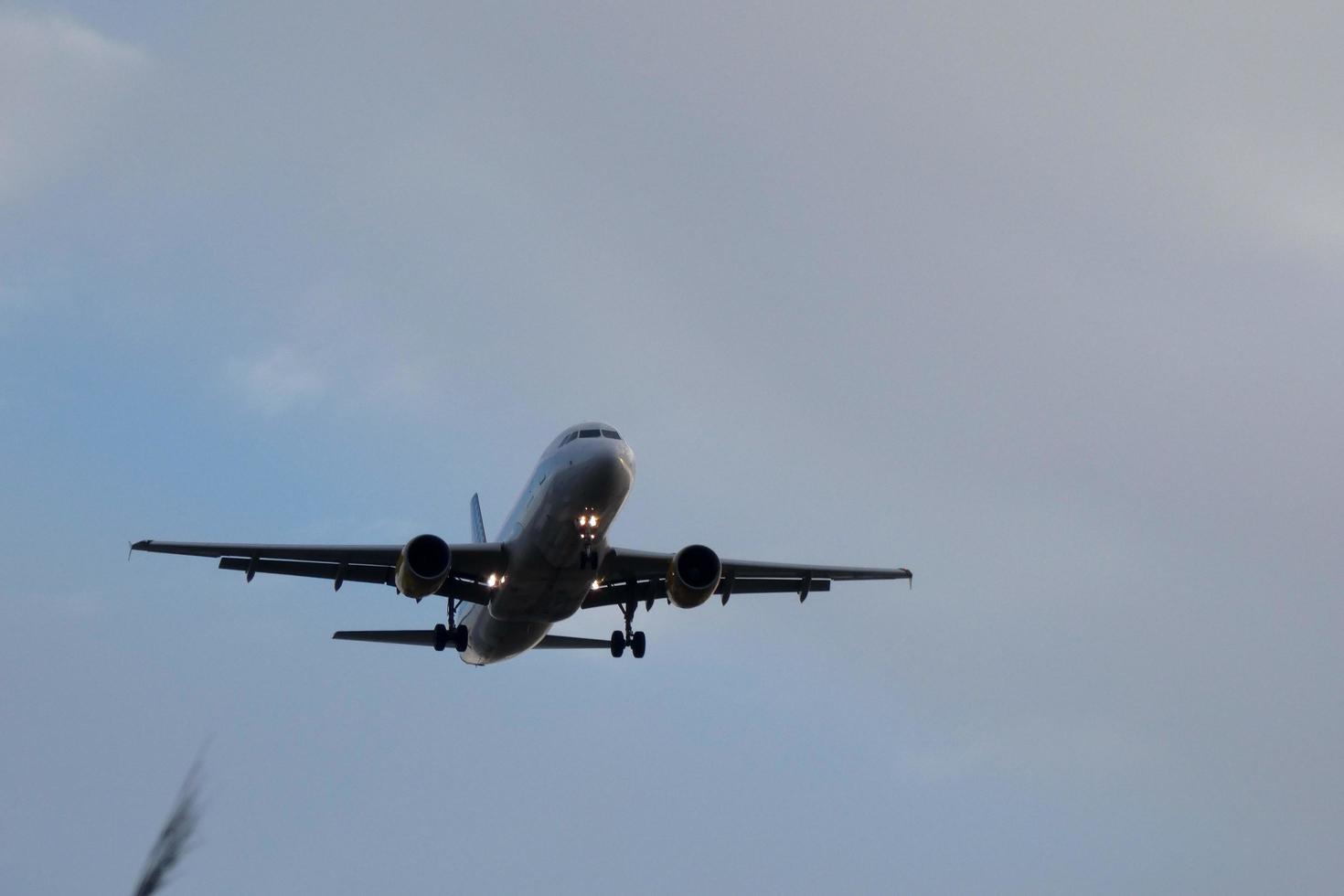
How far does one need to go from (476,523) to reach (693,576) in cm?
1643

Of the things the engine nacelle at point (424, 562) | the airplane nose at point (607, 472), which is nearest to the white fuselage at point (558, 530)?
the airplane nose at point (607, 472)

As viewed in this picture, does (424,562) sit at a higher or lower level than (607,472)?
lower

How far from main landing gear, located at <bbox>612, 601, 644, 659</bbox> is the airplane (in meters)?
0.04

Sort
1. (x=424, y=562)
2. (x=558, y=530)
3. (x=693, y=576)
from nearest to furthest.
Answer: (x=558, y=530) → (x=424, y=562) → (x=693, y=576)

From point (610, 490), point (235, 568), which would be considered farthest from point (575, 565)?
point (235, 568)

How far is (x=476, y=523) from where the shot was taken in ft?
168

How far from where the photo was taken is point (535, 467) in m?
36.2

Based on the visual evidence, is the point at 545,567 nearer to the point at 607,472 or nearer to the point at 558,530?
the point at 558,530

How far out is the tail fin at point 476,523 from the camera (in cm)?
5019

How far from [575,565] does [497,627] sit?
183 inches

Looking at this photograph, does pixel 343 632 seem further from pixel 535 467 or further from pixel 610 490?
pixel 610 490

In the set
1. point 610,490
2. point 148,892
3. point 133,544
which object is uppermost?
point 610,490

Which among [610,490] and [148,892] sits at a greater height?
[610,490]

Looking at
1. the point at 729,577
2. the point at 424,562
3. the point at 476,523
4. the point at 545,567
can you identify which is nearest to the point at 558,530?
the point at 545,567
